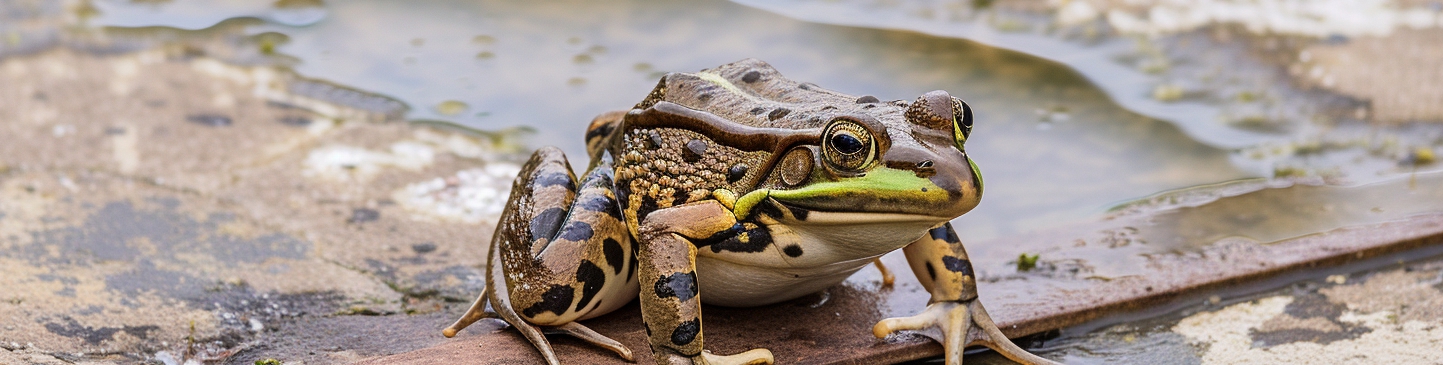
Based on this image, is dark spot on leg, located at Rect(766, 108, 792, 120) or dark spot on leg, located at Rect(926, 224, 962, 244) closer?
dark spot on leg, located at Rect(766, 108, 792, 120)

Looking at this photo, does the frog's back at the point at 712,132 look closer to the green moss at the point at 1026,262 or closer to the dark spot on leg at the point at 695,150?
the dark spot on leg at the point at 695,150

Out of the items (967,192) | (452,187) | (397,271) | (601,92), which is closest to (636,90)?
(601,92)

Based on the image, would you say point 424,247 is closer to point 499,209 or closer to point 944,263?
point 499,209

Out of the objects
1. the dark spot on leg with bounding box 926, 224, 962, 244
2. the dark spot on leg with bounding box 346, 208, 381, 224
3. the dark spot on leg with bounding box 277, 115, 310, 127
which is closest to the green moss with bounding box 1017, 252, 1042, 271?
the dark spot on leg with bounding box 926, 224, 962, 244

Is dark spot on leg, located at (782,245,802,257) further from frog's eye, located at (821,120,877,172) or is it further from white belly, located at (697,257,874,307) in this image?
frog's eye, located at (821,120,877,172)

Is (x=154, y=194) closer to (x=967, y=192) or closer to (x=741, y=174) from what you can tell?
(x=741, y=174)

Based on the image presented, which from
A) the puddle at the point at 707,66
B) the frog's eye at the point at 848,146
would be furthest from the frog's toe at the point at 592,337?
the puddle at the point at 707,66
